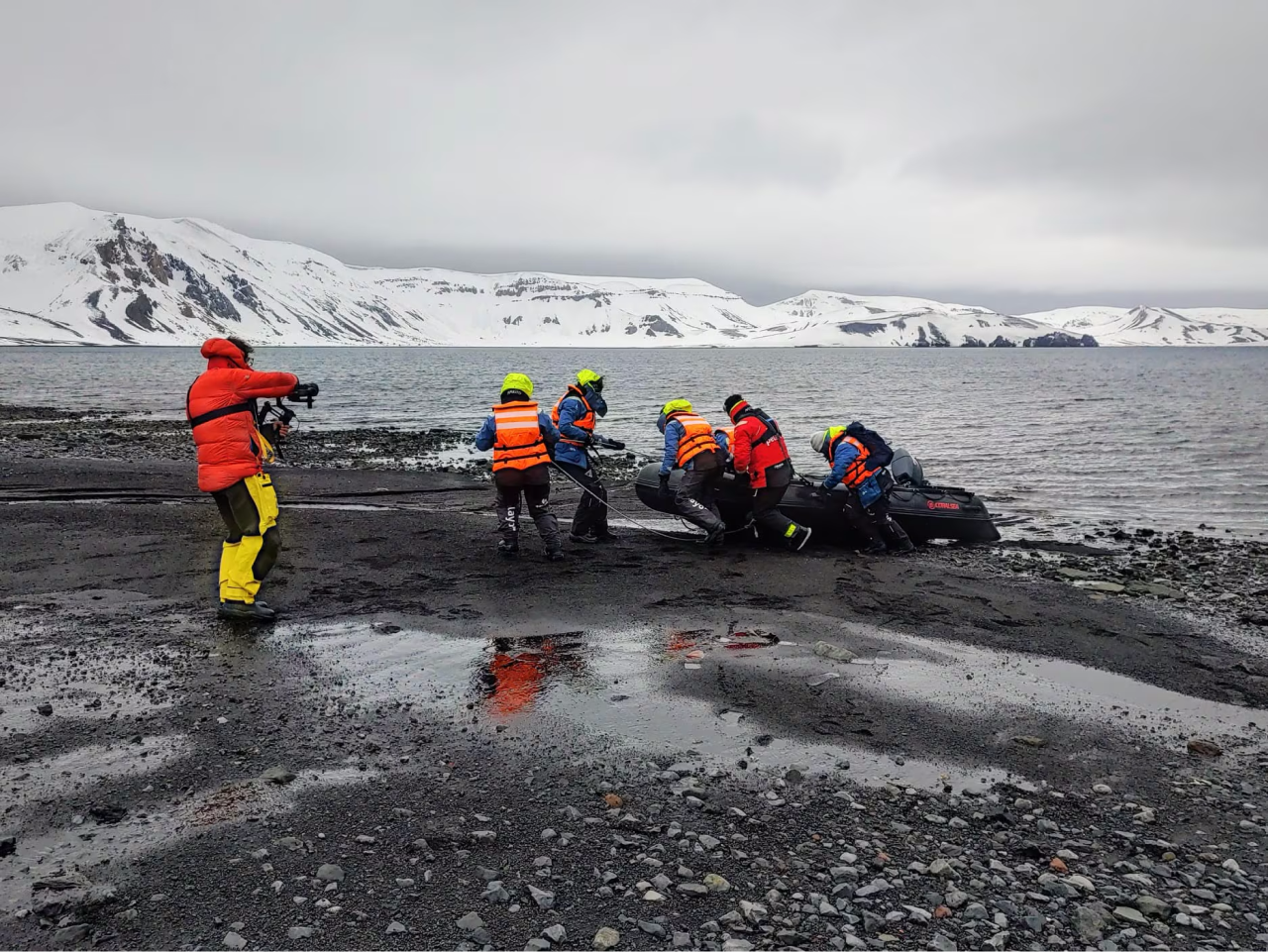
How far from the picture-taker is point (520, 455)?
10.8 meters

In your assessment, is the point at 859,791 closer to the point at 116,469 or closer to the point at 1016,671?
the point at 1016,671

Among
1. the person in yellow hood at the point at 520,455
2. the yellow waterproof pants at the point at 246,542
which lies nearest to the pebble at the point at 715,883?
the yellow waterproof pants at the point at 246,542

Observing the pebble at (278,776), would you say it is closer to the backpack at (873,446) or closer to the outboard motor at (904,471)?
the backpack at (873,446)

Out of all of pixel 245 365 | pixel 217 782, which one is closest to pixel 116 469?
pixel 245 365

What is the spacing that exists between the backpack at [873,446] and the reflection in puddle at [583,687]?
543cm

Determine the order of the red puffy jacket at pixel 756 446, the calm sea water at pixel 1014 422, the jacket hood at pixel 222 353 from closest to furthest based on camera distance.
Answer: the jacket hood at pixel 222 353 → the red puffy jacket at pixel 756 446 → the calm sea water at pixel 1014 422

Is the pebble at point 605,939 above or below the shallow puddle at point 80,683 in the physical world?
below

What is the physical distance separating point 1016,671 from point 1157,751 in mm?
1578

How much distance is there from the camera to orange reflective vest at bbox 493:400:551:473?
1080 cm

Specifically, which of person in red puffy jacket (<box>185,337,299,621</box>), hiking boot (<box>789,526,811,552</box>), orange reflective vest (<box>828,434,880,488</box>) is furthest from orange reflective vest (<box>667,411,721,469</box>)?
person in red puffy jacket (<box>185,337,299,621</box>)

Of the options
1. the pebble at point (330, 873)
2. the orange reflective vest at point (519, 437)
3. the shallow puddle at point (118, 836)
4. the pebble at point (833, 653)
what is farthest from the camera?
the orange reflective vest at point (519, 437)

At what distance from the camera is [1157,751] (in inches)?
225

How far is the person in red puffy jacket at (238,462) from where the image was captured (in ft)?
24.5

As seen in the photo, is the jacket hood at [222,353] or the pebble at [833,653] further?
the jacket hood at [222,353]
